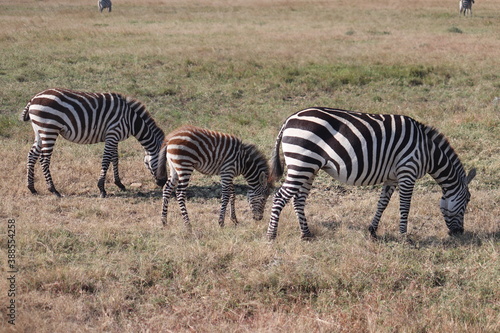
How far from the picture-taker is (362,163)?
775 centimetres

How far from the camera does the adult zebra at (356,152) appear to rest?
768 cm

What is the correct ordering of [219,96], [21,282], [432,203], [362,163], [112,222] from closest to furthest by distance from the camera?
[21,282] < [362,163] < [112,222] < [432,203] < [219,96]

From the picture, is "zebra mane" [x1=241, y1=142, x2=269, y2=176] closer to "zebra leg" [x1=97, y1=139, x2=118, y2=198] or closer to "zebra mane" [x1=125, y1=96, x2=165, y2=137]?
"zebra mane" [x1=125, y1=96, x2=165, y2=137]

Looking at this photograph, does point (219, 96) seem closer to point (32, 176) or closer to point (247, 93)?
point (247, 93)

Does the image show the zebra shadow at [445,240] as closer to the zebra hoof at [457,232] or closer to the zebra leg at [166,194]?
the zebra hoof at [457,232]

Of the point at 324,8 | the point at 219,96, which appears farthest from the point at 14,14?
the point at 219,96

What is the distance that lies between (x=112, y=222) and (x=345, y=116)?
12.0 feet

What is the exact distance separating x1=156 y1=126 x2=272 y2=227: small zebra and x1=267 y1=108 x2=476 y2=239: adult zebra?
1139 millimetres

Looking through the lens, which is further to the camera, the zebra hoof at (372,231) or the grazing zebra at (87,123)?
the grazing zebra at (87,123)

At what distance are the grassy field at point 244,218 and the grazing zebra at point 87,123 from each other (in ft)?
1.83

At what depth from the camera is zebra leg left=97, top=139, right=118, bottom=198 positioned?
1048 centimetres

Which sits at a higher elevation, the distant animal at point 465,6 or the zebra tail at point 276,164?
the distant animal at point 465,6

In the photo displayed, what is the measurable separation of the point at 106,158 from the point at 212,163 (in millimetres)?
2655

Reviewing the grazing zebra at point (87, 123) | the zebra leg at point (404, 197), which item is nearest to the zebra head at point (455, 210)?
the zebra leg at point (404, 197)
